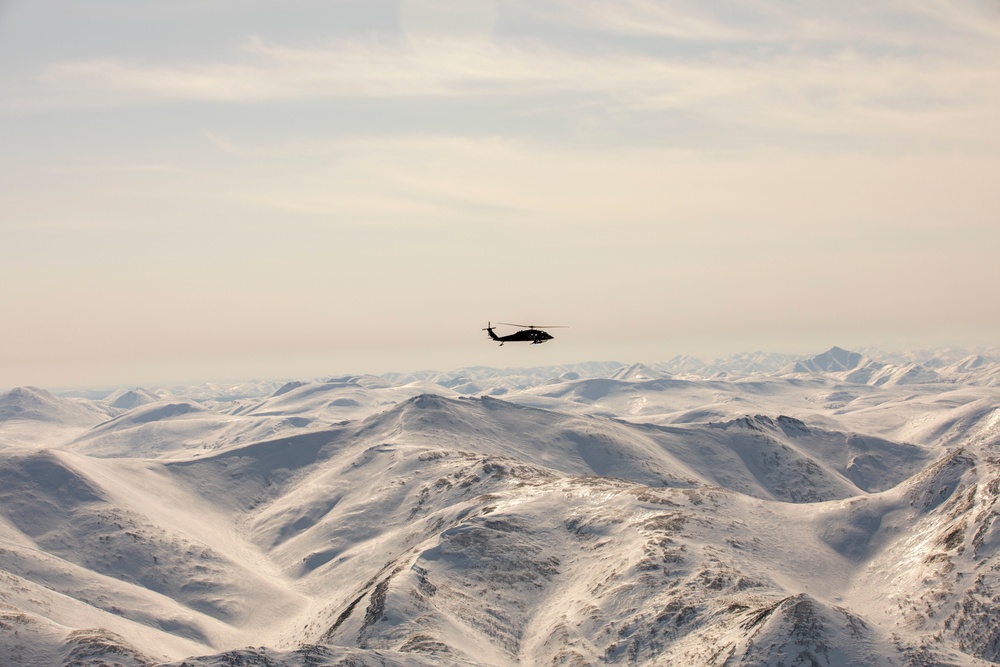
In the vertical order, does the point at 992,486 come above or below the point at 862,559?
above

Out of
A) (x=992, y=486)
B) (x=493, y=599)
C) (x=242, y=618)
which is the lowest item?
A: (x=242, y=618)

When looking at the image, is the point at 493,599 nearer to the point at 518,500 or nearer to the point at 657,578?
the point at 657,578

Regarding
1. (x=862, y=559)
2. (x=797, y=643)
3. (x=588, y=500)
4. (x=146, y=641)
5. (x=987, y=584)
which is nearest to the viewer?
(x=797, y=643)

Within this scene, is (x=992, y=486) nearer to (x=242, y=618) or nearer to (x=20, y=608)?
(x=242, y=618)

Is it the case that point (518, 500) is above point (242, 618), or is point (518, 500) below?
above

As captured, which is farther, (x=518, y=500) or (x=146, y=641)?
(x=518, y=500)

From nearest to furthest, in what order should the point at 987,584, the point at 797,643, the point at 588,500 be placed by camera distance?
the point at 797,643 → the point at 987,584 → the point at 588,500

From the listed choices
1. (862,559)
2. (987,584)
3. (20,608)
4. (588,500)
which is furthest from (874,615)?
(20,608)

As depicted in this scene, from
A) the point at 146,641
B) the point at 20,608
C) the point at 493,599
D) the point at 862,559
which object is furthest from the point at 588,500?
the point at 20,608

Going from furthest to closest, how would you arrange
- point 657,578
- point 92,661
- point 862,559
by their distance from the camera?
point 862,559, point 657,578, point 92,661

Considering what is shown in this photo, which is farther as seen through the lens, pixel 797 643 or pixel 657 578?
pixel 657 578
